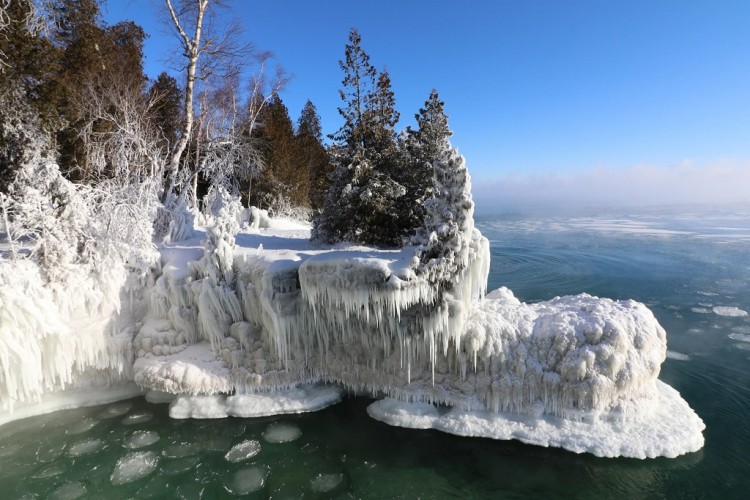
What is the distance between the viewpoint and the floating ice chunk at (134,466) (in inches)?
326

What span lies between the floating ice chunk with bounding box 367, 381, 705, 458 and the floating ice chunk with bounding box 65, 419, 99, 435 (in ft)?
25.0

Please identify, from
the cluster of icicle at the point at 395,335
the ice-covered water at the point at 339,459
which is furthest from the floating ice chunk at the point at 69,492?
the cluster of icicle at the point at 395,335

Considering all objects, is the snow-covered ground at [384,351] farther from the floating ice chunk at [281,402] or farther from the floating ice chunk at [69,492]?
the floating ice chunk at [69,492]

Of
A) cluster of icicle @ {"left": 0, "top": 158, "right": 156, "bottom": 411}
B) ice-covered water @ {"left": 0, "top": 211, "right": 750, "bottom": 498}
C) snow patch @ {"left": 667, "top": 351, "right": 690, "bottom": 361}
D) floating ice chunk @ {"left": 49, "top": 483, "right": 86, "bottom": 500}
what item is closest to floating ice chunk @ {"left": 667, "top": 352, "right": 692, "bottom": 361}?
snow patch @ {"left": 667, "top": 351, "right": 690, "bottom": 361}

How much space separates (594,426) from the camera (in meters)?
9.23

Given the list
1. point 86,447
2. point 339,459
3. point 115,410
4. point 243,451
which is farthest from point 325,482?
point 115,410

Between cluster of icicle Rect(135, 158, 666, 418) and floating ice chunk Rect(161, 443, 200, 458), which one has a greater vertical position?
cluster of icicle Rect(135, 158, 666, 418)

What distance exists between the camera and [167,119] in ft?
73.6

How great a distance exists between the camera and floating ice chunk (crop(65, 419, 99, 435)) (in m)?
9.74

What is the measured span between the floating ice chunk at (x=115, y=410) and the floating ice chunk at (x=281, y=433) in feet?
14.7

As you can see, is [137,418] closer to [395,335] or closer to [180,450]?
[180,450]

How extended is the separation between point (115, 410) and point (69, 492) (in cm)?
302

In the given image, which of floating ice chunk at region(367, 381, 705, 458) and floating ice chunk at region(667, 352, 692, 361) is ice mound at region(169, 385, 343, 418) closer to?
floating ice chunk at region(367, 381, 705, 458)

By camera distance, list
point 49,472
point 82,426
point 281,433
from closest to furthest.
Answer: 1. point 49,472
2. point 281,433
3. point 82,426
